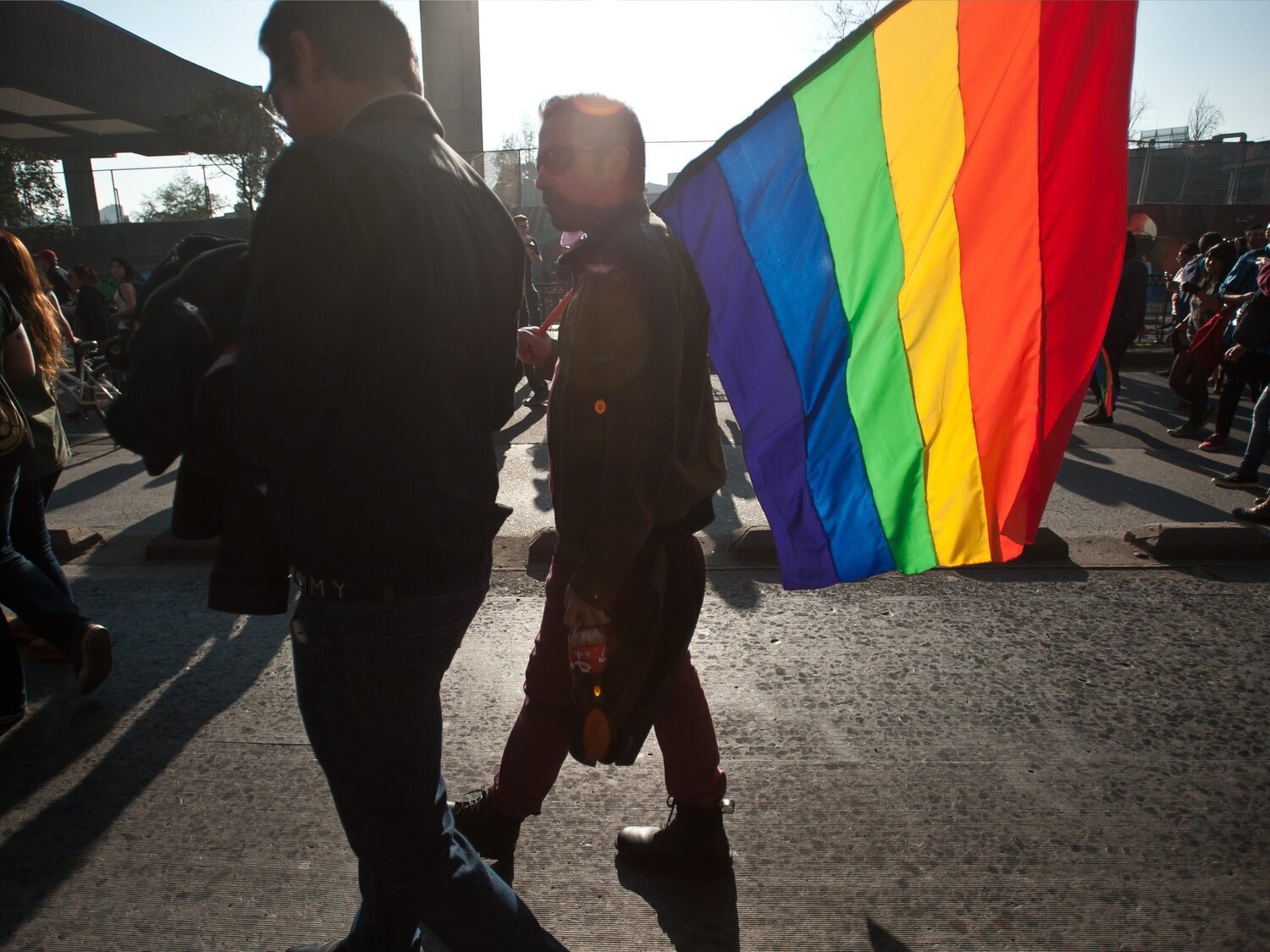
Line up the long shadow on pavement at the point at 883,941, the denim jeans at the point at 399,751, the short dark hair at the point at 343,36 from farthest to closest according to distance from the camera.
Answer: the long shadow on pavement at the point at 883,941 → the denim jeans at the point at 399,751 → the short dark hair at the point at 343,36

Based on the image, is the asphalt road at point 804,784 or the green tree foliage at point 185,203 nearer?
the asphalt road at point 804,784

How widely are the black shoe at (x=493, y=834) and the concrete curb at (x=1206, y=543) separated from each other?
412 centimetres

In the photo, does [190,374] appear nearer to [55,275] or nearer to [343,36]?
[343,36]

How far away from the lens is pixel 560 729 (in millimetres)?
2205

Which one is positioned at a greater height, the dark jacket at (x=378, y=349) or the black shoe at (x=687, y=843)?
the dark jacket at (x=378, y=349)

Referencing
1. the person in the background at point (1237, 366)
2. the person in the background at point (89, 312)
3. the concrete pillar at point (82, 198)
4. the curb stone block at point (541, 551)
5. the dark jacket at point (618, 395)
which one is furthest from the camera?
the concrete pillar at point (82, 198)

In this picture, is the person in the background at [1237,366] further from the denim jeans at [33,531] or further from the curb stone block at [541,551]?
the denim jeans at [33,531]

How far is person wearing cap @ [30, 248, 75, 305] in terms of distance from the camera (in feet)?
34.1

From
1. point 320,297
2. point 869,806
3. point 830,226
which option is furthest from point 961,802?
point 320,297

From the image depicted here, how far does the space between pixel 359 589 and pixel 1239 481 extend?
699cm

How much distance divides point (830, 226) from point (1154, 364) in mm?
13406

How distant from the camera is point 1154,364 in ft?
44.7

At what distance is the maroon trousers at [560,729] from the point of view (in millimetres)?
2129

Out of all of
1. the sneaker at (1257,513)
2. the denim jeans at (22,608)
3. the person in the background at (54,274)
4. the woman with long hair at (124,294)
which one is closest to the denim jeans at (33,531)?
the denim jeans at (22,608)
